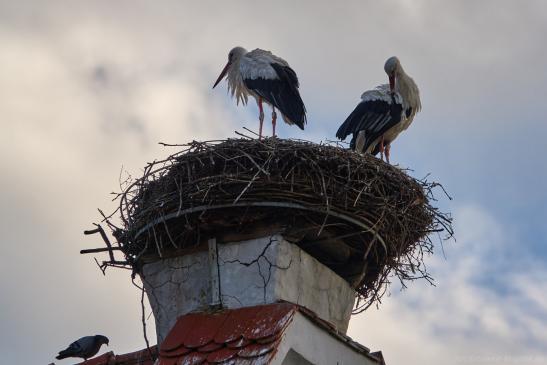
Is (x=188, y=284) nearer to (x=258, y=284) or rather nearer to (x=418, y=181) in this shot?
(x=258, y=284)

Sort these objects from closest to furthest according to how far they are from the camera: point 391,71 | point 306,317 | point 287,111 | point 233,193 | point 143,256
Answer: point 306,317 → point 233,193 → point 143,256 → point 287,111 → point 391,71

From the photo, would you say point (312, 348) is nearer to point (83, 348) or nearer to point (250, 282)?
point (250, 282)

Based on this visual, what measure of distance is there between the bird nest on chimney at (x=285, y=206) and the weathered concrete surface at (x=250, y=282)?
90mm

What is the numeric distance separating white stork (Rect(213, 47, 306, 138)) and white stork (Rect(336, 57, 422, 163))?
1.75ft

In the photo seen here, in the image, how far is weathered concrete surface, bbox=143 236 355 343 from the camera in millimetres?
6363

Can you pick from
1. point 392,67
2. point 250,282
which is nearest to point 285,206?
point 250,282

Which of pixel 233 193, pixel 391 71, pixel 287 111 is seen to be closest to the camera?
pixel 233 193

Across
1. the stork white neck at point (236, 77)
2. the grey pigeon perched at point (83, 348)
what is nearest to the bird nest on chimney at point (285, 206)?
the grey pigeon perched at point (83, 348)

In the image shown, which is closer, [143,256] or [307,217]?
[307,217]

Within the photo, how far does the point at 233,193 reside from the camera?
21.5 ft

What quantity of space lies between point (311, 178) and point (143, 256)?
1.26 meters

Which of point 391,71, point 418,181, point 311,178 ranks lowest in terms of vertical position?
point 311,178

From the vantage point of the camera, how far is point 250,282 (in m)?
6.38

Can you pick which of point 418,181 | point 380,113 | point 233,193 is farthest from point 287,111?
point 233,193
